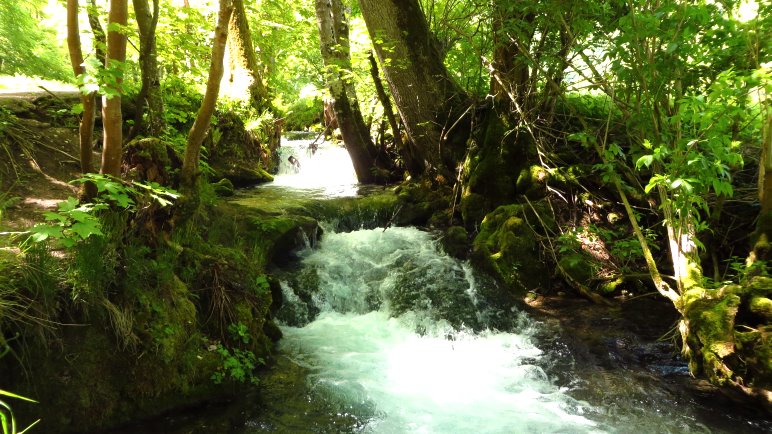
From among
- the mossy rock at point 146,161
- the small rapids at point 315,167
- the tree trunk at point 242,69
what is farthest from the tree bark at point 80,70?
the tree trunk at point 242,69

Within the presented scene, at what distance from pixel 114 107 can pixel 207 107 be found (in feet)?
2.54

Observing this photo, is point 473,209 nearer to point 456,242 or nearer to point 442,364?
point 456,242

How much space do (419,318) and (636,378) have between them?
2450 mm

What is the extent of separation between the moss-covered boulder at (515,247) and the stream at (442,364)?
0.93ft

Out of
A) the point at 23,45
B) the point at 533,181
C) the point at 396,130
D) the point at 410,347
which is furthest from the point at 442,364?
the point at 23,45

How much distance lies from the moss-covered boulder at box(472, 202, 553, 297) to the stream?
0.93 ft

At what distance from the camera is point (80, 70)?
136 inches

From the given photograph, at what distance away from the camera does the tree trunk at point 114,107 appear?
10.9 ft

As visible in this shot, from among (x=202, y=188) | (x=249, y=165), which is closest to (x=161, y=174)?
(x=202, y=188)

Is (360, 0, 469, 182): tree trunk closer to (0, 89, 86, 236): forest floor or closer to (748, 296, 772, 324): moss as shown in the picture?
(0, 89, 86, 236): forest floor

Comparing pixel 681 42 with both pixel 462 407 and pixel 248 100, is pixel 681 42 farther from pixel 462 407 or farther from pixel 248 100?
pixel 248 100

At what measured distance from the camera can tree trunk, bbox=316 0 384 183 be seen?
898 centimetres

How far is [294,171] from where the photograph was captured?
12.5 m

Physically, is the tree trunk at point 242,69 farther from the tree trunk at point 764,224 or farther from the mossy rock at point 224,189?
the tree trunk at point 764,224
